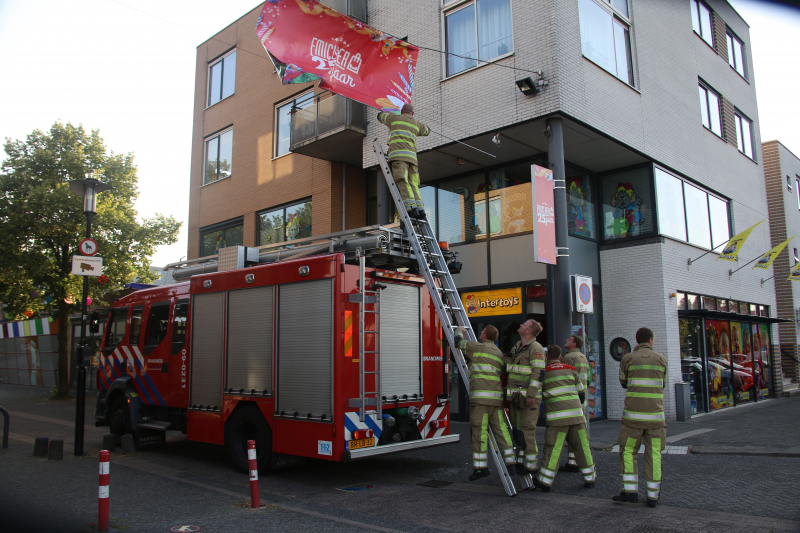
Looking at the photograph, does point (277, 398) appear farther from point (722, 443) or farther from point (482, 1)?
point (482, 1)

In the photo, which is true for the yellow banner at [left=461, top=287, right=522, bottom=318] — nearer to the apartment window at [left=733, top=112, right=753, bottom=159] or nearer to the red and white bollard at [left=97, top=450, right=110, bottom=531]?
the red and white bollard at [left=97, top=450, right=110, bottom=531]

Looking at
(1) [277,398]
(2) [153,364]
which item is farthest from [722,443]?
(2) [153,364]

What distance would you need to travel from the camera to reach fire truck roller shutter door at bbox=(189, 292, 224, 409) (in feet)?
27.8

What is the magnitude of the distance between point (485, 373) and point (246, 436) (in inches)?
139

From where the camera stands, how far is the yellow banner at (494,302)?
484 inches

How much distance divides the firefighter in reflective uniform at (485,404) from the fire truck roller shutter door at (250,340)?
2.72m

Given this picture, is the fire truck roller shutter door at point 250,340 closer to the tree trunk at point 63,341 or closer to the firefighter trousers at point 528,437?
the firefighter trousers at point 528,437

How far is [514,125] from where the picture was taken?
11.2 meters

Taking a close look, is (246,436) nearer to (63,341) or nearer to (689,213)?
(689,213)

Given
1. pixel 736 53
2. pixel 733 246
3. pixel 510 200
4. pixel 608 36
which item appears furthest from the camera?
pixel 736 53

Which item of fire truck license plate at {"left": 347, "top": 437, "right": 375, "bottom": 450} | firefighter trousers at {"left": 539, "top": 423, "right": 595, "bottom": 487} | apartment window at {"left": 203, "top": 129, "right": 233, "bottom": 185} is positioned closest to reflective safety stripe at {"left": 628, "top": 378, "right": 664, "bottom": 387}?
firefighter trousers at {"left": 539, "top": 423, "right": 595, "bottom": 487}

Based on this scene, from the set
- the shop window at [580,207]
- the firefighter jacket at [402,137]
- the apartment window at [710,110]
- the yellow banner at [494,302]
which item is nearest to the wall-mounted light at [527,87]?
the firefighter jacket at [402,137]

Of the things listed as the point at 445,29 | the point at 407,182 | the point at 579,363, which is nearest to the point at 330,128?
the point at 445,29

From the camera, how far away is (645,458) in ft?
20.0
